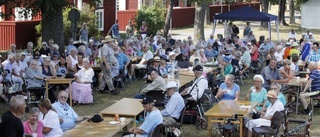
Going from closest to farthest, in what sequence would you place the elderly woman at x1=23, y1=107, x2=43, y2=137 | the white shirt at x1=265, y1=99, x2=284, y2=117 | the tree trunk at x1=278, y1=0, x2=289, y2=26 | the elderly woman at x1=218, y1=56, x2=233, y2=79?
the elderly woman at x1=23, y1=107, x2=43, y2=137, the white shirt at x1=265, y1=99, x2=284, y2=117, the elderly woman at x1=218, y1=56, x2=233, y2=79, the tree trunk at x1=278, y1=0, x2=289, y2=26

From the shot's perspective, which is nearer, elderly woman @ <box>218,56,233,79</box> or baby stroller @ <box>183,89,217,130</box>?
baby stroller @ <box>183,89,217,130</box>

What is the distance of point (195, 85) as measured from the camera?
42.9ft

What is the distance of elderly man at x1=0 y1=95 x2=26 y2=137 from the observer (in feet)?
25.9

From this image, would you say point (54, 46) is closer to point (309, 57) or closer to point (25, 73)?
point (25, 73)

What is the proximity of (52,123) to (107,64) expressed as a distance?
24.5 ft

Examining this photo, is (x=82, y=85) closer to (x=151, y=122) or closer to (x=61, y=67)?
(x=61, y=67)

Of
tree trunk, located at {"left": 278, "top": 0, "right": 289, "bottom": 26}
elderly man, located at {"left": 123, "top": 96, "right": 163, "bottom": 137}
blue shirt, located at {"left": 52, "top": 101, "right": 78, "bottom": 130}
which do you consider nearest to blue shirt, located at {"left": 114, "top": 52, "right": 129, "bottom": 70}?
blue shirt, located at {"left": 52, "top": 101, "right": 78, "bottom": 130}

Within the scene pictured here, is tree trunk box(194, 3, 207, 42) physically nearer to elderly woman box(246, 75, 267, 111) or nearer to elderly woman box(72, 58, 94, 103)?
elderly woman box(72, 58, 94, 103)

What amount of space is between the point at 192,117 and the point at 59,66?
4.66 meters

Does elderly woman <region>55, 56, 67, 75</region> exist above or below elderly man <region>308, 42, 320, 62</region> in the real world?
below

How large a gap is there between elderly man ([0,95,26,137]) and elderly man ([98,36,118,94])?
8.61 meters

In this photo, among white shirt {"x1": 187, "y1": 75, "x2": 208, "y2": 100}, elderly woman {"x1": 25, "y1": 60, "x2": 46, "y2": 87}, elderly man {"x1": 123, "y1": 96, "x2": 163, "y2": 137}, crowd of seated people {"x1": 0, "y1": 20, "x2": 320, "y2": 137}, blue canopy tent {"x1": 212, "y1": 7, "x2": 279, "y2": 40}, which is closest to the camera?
elderly man {"x1": 123, "y1": 96, "x2": 163, "y2": 137}

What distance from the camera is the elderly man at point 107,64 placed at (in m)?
16.8

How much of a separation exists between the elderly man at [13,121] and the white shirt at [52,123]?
1226 millimetres
